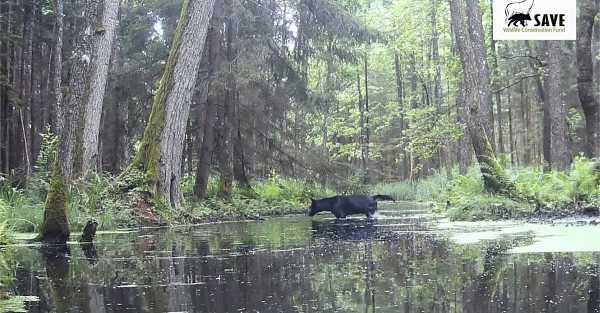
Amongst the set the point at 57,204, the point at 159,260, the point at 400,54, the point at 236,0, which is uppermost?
the point at 400,54

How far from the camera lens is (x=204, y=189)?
18.9 m

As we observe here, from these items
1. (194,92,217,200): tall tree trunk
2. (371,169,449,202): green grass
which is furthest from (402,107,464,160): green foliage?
(194,92,217,200): tall tree trunk

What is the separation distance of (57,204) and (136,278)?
3.65 m

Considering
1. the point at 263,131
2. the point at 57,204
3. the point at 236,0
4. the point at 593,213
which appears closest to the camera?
the point at 57,204

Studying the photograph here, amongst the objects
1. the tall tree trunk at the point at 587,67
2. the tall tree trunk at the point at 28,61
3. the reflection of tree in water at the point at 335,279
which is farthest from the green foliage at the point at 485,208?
the tall tree trunk at the point at 28,61

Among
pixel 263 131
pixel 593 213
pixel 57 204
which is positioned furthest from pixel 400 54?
pixel 57 204

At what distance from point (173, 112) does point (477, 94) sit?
6.10 m

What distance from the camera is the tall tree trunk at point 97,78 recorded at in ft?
34.8

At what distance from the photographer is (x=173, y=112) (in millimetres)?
13461

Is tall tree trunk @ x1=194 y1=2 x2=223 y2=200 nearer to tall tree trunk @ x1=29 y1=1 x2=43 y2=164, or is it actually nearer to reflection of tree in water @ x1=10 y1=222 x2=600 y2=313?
tall tree trunk @ x1=29 y1=1 x2=43 y2=164

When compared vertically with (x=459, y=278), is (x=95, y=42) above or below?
above

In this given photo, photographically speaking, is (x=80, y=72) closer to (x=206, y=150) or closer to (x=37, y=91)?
(x=206, y=150)

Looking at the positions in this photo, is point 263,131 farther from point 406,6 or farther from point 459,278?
point 406,6

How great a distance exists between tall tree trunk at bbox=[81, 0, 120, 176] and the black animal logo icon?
9.83 metres
